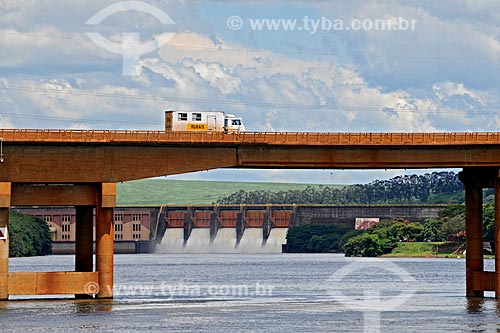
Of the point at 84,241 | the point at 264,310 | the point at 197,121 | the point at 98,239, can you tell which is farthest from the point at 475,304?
the point at 84,241

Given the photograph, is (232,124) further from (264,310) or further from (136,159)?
(264,310)

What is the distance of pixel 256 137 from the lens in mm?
113062

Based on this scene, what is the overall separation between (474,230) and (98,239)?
116 ft

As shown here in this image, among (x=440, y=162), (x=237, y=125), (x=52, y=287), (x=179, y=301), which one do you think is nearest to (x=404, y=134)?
(x=440, y=162)

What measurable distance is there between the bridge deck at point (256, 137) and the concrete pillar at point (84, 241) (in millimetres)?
12659

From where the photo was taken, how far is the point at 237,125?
396 ft

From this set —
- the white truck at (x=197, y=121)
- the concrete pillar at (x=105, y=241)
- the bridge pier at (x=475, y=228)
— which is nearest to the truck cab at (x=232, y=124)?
the white truck at (x=197, y=121)

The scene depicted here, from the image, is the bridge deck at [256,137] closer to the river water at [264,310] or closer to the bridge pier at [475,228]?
the bridge pier at [475,228]

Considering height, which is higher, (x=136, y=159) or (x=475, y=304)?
(x=136, y=159)

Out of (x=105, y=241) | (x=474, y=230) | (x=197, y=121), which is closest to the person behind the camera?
(x=105, y=241)

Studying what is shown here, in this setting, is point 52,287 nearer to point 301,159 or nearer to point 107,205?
point 107,205

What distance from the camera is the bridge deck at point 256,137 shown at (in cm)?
11000

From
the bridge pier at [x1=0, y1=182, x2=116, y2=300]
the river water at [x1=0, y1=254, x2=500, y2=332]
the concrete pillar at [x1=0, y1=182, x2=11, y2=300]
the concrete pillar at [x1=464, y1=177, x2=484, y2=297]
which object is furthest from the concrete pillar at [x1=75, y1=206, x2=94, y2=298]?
the concrete pillar at [x1=464, y1=177, x2=484, y2=297]

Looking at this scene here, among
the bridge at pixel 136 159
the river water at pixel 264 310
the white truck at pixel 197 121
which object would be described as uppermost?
the white truck at pixel 197 121
